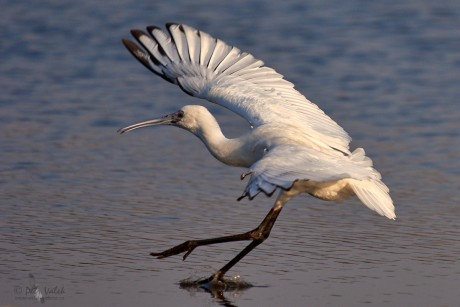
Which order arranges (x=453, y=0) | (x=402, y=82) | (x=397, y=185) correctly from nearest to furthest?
1. (x=397, y=185)
2. (x=402, y=82)
3. (x=453, y=0)

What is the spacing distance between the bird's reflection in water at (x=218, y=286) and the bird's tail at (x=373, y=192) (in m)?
0.96

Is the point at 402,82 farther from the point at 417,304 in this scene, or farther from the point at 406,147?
the point at 417,304

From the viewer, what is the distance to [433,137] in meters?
12.1

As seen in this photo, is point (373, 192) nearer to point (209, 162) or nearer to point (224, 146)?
point (224, 146)

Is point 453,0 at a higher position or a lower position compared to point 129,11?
higher

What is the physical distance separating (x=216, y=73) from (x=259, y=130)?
116 centimetres

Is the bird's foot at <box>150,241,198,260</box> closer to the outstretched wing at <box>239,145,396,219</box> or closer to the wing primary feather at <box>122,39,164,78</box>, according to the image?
the outstretched wing at <box>239,145,396,219</box>

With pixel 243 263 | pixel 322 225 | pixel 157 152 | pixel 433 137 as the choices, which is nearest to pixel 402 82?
pixel 433 137

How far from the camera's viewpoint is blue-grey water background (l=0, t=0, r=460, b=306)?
330 inches

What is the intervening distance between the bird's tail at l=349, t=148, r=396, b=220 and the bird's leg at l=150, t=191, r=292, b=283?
58cm

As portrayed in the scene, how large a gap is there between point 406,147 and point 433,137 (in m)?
0.38

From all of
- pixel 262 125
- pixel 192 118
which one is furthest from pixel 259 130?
pixel 192 118

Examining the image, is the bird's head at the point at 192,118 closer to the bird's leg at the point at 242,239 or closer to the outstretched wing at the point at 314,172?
the bird's leg at the point at 242,239

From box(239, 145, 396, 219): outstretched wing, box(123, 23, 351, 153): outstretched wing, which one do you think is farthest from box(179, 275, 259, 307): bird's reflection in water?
box(123, 23, 351, 153): outstretched wing
